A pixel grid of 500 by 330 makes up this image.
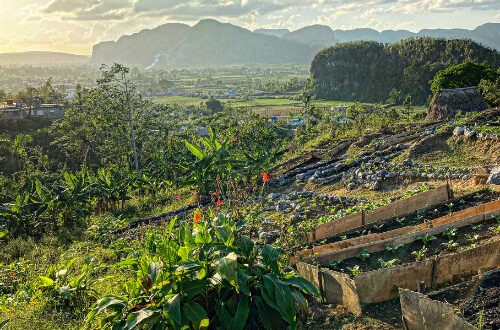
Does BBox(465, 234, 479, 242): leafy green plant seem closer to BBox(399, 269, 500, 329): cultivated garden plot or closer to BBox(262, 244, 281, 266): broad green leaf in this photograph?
BBox(399, 269, 500, 329): cultivated garden plot

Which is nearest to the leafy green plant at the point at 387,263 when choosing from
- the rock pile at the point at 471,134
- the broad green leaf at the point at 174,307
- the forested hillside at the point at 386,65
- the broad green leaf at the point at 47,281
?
the broad green leaf at the point at 174,307

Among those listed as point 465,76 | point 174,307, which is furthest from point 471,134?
point 465,76

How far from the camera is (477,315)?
3434 mm

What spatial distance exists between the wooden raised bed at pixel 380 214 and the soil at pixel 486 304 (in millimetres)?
2869

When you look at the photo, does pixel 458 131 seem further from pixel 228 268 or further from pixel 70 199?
pixel 70 199

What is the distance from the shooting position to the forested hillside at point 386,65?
76750 millimetres

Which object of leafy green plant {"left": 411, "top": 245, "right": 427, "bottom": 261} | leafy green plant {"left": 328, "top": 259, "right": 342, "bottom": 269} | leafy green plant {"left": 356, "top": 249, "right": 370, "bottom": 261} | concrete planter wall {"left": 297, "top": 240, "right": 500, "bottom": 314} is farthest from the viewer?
leafy green plant {"left": 356, "top": 249, "right": 370, "bottom": 261}

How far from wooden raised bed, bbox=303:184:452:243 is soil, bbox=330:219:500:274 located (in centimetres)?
114

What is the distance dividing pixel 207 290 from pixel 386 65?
97.4 m

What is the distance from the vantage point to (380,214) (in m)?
7.15

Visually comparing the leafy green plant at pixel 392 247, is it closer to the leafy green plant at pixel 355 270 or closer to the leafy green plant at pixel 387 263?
the leafy green plant at pixel 387 263

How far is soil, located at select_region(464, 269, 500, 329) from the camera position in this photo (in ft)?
11.0

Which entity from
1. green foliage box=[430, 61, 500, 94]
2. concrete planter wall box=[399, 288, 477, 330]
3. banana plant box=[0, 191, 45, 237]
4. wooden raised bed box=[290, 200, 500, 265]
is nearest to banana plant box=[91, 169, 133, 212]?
banana plant box=[0, 191, 45, 237]

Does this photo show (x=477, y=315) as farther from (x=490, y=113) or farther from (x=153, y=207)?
(x=490, y=113)
